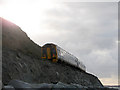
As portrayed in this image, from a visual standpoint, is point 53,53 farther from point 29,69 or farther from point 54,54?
point 29,69

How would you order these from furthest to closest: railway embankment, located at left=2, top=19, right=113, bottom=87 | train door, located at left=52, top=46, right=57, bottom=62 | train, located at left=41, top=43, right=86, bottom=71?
train, located at left=41, top=43, right=86, bottom=71 < train door, located at left=52, top=46, right=57, bottom=62 < railway embankment, located at left=2, top=19, right=113, bottom=87

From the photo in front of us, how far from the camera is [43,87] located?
7.02m

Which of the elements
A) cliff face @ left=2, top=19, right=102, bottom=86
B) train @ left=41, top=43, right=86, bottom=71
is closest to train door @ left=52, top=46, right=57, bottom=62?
train @ left=41, top=43, right=86, bottom=71

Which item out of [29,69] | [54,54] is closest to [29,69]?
[29,69]

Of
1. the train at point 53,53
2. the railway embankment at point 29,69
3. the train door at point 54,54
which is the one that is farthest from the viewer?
the train at point 53,53

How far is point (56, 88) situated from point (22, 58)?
45.4 ft

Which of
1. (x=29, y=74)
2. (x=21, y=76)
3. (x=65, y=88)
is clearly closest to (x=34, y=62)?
(x=29, y=74)

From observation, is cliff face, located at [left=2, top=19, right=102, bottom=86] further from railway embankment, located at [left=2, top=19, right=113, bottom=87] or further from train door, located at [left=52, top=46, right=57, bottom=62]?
train door, located at [left=52, top=46, right=57, bottom=62]

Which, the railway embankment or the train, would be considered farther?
the train

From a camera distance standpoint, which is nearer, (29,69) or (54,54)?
(29,69)

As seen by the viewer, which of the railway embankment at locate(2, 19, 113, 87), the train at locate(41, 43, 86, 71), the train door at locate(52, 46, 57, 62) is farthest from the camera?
the train at locate(41, 43, 86, 71)

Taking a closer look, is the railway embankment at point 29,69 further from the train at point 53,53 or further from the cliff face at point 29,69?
the train at point 53,53

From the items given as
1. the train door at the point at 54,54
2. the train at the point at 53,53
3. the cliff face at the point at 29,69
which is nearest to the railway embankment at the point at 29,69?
the cliff face at the point at 29,69

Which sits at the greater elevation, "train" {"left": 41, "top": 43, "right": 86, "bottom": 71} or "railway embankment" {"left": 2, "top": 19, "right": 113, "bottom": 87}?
"train" {"left": 41, "top": 43, "right": 86, "bottom": 71}
